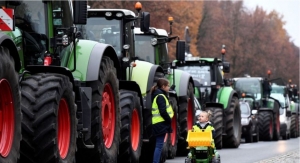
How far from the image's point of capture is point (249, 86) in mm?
37094

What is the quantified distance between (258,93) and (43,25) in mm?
25724

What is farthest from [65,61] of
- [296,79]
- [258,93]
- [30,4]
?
[296,79]

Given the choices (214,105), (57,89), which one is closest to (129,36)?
(57,89)

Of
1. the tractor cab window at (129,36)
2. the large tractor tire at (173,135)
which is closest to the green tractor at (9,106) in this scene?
the tractor cab window at (129,36)

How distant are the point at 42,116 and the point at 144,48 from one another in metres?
9.83

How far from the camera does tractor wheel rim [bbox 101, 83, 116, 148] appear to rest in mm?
13558

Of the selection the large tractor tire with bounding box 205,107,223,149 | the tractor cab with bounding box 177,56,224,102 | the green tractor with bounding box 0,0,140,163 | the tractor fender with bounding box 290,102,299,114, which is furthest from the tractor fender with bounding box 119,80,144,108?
the tractor fender with bounding box 290,102,299,114

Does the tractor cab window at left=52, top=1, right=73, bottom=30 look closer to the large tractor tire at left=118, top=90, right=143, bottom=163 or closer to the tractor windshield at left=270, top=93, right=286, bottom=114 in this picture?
the large tractor tire at left=118, top=90, right=143, bottom=163

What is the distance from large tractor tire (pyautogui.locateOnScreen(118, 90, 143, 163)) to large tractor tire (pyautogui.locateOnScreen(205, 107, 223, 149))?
8878 millimetres

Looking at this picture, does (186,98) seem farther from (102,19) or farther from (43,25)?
(43,25)

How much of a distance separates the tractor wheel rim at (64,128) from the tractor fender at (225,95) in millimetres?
15433

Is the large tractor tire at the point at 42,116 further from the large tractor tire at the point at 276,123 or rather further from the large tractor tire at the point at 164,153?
the large tractor tire at the point at 276,123

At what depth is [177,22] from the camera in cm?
6012

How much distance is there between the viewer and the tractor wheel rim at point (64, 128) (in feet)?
37.3
